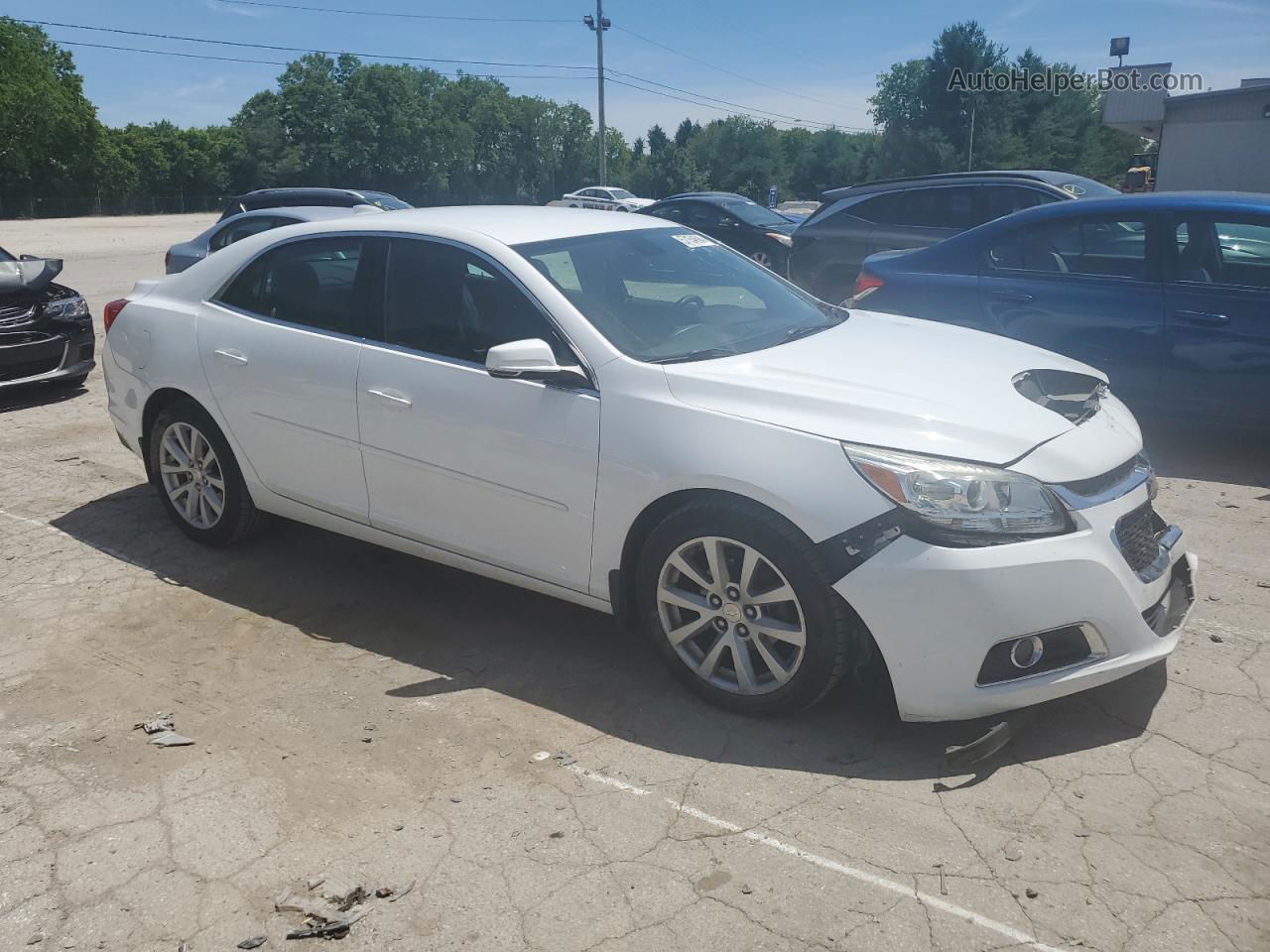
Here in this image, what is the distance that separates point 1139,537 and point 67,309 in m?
8.54

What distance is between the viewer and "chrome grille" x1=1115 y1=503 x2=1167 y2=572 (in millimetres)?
3346

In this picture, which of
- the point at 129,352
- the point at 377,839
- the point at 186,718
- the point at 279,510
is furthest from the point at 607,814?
the point at 129,352

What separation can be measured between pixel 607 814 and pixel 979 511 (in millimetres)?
1443

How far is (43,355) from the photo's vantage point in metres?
8.54

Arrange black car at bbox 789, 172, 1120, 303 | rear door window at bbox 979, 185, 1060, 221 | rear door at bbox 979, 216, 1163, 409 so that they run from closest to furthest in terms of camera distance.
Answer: rear door at bbox 979, 216, 1163, 409
rear door window at bbox 979, 185, 1060, 221
black car at bbox 789, 172, 1120, 303

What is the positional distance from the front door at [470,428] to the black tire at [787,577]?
13.7 inches

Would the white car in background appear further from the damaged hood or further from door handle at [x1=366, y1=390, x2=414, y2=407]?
door handle at [x1=366, y1=390, x2=414, y2=407]

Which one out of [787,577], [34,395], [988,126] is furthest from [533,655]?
[988,126]

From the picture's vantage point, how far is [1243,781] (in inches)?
125

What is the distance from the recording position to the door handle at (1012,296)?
682 centimetres

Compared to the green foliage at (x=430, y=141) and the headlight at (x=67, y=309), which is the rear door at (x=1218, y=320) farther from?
the green foliage at (x=430, y=141)

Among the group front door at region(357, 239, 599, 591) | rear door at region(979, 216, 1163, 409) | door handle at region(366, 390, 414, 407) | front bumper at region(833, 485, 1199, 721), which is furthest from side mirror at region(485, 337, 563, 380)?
rear door at region(979, 216, 1163, 409)

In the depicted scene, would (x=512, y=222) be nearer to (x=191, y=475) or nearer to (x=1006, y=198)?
(x=191, y=475)

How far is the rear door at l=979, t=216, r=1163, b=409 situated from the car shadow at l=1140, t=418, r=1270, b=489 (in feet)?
1.47
